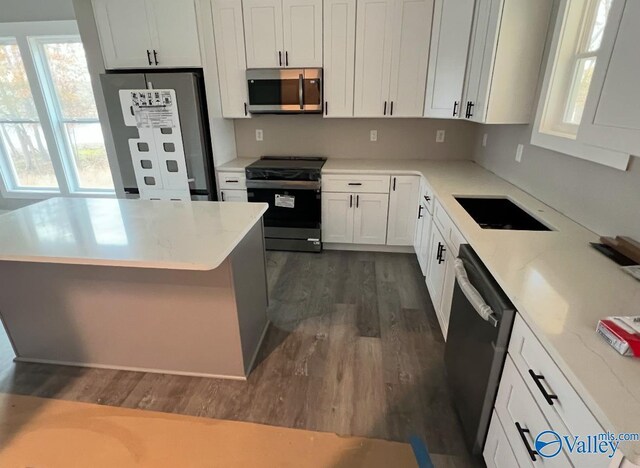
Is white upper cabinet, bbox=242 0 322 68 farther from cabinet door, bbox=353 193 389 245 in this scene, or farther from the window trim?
the window trim

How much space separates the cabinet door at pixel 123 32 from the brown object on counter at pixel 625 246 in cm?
375

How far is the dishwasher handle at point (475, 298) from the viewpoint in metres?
1.21

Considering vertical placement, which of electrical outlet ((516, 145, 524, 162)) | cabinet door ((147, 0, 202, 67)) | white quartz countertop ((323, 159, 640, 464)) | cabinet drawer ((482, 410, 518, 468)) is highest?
cabinet door ((147, 0, 202, 67))

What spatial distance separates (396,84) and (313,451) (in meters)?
3.00

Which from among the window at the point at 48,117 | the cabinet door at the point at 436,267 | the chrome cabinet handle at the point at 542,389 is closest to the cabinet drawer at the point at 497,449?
the chrome cabinet handle at the point at 542,389

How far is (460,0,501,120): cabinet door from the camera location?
2.25 metres

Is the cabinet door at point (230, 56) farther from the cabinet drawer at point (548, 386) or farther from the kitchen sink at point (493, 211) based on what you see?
the cabinet drawer at point (548, 386)

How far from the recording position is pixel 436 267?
2408mm

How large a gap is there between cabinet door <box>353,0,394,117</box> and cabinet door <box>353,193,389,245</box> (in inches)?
32.4

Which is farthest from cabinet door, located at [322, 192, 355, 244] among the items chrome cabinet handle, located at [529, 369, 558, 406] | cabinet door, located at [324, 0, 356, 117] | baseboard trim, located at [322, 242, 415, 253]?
chrome cabinet handle, located at [529, 369, 558, 406]

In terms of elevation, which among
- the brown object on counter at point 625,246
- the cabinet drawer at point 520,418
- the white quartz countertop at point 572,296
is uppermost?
the brown object on counter at point 625,246

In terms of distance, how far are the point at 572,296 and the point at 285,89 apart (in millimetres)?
2835

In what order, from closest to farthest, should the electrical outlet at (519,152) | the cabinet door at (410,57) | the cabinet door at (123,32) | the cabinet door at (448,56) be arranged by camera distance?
the electrical outlet at (519,152), the cabinet door at (448,56), the cabinet door at (410,57), the cabinet door at (123,32)

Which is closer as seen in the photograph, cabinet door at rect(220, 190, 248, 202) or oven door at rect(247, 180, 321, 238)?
oven door at rect(247, 180, 321, 238)
